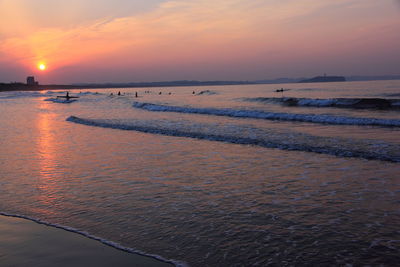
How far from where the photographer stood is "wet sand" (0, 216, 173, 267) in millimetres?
4266

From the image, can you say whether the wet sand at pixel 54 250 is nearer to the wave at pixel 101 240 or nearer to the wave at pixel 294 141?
the wave at pixel 101 240

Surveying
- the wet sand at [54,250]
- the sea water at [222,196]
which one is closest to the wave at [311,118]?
the sea water at [222,196]

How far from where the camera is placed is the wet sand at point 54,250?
427 centimetres

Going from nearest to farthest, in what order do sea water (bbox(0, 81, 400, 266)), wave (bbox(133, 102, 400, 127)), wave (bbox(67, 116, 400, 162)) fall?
1. sea water (bbox(0, 81, 400, 266))
2. wave (bbox(67, 116, 400, 162))
3. wave (bbox(133, 102, 400, 127))

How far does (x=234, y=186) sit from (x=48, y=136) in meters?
11.7

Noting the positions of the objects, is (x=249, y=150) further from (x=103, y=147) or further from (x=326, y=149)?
(x=103, y=147)

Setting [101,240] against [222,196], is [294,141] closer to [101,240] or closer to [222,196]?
[222,196]

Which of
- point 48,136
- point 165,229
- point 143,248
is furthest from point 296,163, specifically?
point 48,136

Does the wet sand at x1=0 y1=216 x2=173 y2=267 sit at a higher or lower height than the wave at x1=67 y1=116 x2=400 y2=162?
lower

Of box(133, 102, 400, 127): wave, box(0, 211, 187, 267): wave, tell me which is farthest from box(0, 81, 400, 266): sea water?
box(133, 102, 400, 127): wave

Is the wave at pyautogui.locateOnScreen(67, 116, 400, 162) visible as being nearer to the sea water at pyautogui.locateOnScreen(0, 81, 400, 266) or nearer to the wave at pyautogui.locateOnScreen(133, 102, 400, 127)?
the sea water at pyautogui.locateOnScreen(0, 81, 400, 266)

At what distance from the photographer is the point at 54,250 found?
4637 mm

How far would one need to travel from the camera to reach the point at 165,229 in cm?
527

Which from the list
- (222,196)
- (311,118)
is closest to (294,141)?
(222,196)
